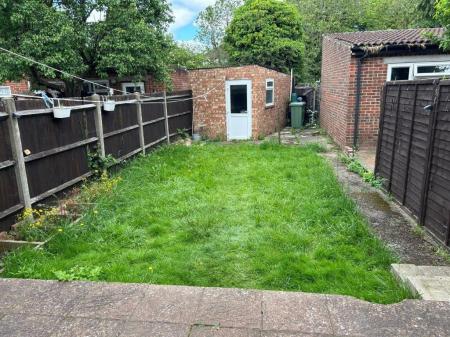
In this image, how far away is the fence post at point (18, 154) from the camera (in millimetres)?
4387

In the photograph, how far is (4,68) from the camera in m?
9.98

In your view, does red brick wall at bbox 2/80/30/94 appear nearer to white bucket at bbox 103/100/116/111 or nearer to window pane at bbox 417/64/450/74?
white bucket at bbox 103/100/116/111

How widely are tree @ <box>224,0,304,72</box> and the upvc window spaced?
5230mm

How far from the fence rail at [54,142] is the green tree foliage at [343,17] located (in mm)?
18182

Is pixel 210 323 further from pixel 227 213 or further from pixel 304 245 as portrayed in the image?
pixel 227 213

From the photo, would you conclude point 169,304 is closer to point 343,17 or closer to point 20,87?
point 20,87

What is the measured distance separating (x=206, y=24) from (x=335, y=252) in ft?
95.5

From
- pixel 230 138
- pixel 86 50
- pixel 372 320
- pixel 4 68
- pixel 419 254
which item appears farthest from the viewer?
pixel 230 138

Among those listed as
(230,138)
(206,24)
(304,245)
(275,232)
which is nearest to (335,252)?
(304,245)

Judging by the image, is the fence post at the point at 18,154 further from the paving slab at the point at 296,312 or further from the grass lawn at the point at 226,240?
the paving slab at the point at 296,312

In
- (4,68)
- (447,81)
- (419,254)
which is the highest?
(4,68)

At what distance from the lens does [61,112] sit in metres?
5.33

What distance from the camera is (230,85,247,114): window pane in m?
12.7

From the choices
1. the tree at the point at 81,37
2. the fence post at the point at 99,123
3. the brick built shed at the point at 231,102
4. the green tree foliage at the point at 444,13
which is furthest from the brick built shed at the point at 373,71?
the fence post at the point at 99,123
